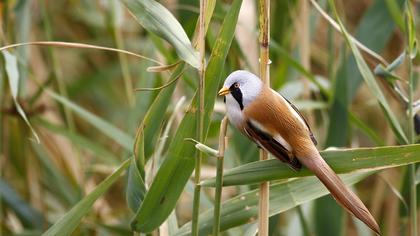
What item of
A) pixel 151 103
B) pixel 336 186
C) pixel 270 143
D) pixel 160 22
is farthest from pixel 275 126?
pixel 151 103

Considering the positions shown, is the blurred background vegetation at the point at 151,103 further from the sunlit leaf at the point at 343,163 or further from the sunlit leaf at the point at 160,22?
the sunlit leaf at the point at 343,163

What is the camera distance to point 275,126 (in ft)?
4.23

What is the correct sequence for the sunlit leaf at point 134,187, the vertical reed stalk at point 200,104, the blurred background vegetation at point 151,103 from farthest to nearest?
the blurred background vegetation at point 151,103 → the sunlit leaf at point 134,187 → the vertical reed stalk at point 200,104

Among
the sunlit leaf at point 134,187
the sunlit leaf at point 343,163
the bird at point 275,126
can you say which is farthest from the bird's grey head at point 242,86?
the sunlit leaf at point 134,187

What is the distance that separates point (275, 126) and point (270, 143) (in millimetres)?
38

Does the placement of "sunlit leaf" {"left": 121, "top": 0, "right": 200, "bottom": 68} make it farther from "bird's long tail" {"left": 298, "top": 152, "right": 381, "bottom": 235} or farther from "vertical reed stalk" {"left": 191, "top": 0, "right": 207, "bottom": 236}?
"bird's long tail" {"left": 298, "top": 152, "right": 381, "bottom": 235}

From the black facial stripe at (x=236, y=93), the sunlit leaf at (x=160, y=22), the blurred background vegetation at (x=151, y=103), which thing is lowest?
the blurred background vegetation at (x=151, y=103)

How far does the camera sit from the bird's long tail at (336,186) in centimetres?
120

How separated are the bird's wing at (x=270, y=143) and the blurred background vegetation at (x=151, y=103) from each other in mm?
107

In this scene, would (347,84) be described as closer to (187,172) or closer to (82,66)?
(187,172)

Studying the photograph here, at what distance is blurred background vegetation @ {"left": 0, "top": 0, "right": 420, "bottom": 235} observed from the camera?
1.75 metres

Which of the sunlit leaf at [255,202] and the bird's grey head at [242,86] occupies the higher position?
the bird's grey head at [242,86]

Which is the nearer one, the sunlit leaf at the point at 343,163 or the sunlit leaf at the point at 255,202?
the sunlit leaf at the point at 343,163

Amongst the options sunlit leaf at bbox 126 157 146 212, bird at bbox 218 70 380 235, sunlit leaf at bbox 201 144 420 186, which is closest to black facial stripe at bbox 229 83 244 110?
bird at bbox 218 70 380 235
